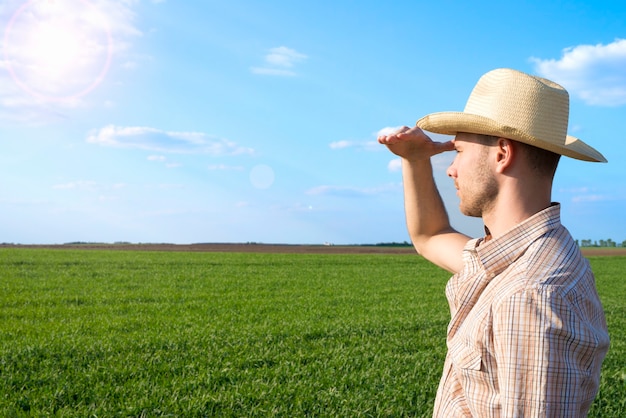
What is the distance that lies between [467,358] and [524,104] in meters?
0.83

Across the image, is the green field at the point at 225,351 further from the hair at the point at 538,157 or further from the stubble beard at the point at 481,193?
the hair at the point at 538,157

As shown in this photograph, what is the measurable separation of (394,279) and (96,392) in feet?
53.9

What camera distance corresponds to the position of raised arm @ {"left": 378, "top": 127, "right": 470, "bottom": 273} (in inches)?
96.8

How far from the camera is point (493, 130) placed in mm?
1844

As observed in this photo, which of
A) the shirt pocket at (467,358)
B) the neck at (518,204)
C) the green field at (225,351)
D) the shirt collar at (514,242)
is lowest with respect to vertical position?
the green field at (225,351)

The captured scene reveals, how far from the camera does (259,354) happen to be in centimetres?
826

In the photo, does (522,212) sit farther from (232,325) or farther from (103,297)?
(103,297)

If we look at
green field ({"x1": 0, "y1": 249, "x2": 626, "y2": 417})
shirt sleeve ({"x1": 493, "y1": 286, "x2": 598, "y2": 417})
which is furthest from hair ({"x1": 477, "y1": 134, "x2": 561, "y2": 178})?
green field ({"x1": 0, "y1": 249, "x2": 626, "y2": 417})

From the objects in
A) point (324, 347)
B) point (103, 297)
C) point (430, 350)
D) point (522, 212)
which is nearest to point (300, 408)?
point (324, 347)

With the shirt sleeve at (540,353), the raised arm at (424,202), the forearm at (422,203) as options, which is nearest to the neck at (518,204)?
the shirt sleeve at (540,353)

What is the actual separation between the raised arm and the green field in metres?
3.67

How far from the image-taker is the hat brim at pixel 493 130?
1.81m

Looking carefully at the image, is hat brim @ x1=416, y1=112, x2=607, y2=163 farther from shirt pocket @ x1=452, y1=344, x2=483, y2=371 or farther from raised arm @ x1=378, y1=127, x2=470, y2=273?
shirt pocket @ x1=452, y1=344, x2=483, y2=371

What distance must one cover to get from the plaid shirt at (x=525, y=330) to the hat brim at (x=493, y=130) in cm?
21
